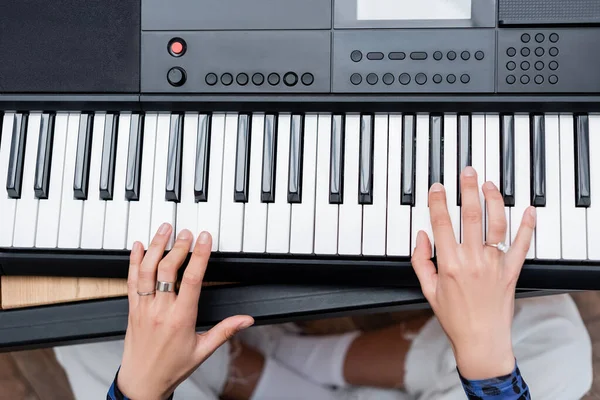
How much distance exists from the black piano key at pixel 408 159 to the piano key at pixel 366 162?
0.06 meters

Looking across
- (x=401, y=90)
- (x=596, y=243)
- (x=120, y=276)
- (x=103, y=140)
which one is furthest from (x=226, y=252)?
(x=596, y=243)

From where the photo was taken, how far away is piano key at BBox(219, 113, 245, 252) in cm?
100

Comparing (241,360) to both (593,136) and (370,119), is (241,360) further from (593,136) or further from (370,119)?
(593,136)

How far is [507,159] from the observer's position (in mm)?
984

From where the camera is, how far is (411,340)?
4.34ft

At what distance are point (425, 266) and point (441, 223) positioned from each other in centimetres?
8

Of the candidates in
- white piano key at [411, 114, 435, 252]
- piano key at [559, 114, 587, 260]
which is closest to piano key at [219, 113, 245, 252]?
white piano key at [411, 114, 435, 252]

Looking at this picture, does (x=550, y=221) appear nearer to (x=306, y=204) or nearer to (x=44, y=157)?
(x=306, y=204)

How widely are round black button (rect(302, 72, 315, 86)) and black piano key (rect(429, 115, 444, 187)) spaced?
22cm

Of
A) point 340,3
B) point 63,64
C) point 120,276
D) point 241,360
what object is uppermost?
point 340,3

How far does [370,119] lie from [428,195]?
17cm


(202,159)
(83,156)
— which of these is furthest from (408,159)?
(83,156)

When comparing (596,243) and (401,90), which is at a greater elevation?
(401,90)

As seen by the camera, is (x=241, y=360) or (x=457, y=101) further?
(x=241, y=360)
